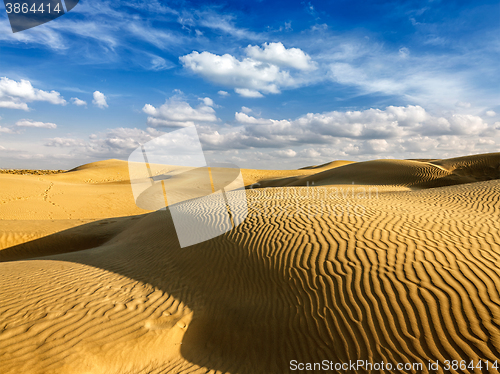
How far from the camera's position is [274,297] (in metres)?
5.05

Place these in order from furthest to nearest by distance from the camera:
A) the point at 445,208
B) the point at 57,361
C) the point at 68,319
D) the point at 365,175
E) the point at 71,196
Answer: the point at 365,175
the point at 71,196
the point at 445,208
the point at 68,319
the point at 57,361

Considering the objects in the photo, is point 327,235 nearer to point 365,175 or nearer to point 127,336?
point 127,336

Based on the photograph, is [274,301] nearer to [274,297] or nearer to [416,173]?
[274,297]

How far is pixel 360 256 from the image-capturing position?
5.21m

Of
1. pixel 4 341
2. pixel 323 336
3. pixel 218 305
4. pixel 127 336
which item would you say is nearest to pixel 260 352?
pixel 323 336

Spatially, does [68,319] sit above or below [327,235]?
below

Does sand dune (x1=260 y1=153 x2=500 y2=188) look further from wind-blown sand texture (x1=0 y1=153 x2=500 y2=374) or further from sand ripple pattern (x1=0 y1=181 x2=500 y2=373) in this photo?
sand ripple pattern (x1=0 y1=181 x2=500 y2=373)

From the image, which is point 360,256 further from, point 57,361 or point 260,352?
point 57,361

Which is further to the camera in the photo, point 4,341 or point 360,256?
point 360,256

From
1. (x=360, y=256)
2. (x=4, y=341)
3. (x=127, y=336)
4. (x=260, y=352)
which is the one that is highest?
(x=360, y=256)

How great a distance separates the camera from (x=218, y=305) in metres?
5.28

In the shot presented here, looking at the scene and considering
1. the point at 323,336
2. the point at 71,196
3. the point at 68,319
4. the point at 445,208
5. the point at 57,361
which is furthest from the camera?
the point at 71,196

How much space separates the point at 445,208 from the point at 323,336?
734 cm

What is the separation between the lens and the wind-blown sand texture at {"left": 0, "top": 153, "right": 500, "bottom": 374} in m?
3.69
